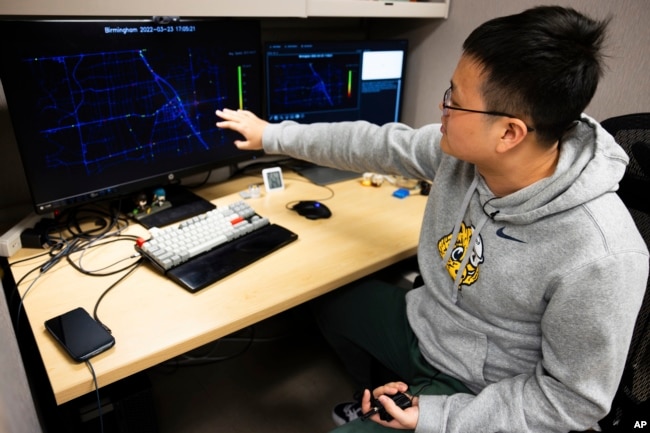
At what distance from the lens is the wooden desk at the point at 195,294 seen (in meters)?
0.84

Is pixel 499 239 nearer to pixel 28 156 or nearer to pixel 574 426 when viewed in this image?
pixel 574 426

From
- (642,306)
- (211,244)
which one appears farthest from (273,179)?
(642,306)

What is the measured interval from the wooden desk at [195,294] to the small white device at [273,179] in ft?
0.46

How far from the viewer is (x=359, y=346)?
1.36 meters

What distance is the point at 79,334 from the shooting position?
86 cm

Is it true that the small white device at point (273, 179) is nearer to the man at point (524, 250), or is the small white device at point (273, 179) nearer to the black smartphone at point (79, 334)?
the man at point (524, 250)

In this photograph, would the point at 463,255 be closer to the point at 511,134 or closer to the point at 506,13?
the point at 511,134

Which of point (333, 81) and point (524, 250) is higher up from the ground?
point (333, 81)

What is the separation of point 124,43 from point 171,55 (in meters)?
0.12

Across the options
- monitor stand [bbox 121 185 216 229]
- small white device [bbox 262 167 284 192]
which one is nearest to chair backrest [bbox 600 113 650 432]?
small white device [bbox 262 167 284 192]

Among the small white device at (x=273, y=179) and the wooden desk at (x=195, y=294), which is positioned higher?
the small white device at (x=273, y=179)

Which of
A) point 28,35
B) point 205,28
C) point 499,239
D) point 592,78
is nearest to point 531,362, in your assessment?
point 499,239

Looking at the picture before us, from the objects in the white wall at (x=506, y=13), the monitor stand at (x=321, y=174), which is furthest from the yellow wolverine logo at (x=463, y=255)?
the monitor stand at (x=321, y=174)

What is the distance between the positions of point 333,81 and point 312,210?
52cm
